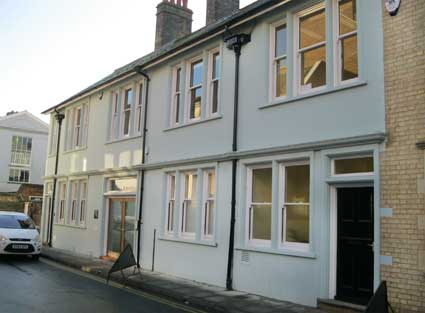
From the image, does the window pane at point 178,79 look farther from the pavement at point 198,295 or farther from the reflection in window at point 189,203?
the pavement at point 198,295

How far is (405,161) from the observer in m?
8.31

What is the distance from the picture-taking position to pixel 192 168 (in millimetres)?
13406

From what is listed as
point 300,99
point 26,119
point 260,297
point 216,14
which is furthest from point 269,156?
point 26,119

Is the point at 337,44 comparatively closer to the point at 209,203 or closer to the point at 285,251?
the point at 285,251

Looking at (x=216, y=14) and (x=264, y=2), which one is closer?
(x=264, y=2)

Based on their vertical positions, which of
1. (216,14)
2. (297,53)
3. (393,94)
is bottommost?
(393,94)

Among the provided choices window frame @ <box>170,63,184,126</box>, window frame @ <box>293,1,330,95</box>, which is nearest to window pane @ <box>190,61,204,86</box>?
window frame @ <box>170,63,184,126</box>

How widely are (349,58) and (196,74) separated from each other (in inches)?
219

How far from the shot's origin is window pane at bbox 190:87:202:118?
45.4 ft

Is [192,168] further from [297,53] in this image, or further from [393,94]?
[393,94]

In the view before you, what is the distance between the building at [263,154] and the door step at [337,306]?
0.20 metres

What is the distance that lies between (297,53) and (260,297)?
548cm

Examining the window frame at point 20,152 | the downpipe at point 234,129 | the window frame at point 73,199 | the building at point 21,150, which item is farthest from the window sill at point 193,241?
the window frame at point 20,152

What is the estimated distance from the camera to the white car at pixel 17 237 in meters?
16.4
